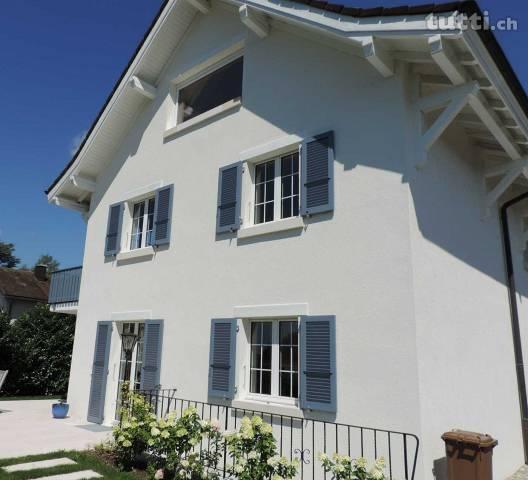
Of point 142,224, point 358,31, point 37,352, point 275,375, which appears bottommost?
A: point 275,375

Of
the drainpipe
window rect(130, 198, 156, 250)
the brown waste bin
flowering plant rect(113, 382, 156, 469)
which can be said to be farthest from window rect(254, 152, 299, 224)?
the drainpipe

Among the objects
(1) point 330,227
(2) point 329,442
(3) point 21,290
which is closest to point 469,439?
(2) point 329,442

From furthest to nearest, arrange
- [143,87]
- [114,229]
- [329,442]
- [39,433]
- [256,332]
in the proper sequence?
[114,229], [143,87], [39,433], [256,332], [329,442]

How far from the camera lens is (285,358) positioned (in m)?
7.02

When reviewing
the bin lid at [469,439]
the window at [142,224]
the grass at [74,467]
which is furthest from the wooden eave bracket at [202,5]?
the bin lid at [469,439]

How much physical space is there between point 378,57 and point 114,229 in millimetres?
7701

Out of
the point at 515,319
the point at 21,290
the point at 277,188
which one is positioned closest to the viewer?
the point at 277,188

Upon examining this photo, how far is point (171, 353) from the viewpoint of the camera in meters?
8.84

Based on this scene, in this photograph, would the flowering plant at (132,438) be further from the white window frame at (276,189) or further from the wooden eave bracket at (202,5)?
the wooden eave bracket at (202,5)

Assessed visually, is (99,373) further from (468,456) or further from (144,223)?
(468,456)

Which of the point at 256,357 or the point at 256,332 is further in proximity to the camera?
the point at 256,332

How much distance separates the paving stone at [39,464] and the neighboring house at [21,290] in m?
16.8

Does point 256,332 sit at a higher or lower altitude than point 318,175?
lower

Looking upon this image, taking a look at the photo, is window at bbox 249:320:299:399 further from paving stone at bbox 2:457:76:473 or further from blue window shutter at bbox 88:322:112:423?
blue window shutter at bbox 88:322:112:423
